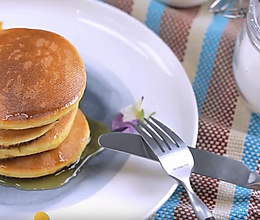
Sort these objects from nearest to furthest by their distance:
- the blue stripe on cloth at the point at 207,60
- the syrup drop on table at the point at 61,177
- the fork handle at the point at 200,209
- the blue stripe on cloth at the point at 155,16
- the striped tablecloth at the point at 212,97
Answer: the fork handle at the point at 200,209 < the syrup drop on table at the point at 61,177 < the striped tablecloth at the point at 212,97 < the blue stripe on cloth at the point at 207,60 < the blue stripe on cloth at the point at 155,16

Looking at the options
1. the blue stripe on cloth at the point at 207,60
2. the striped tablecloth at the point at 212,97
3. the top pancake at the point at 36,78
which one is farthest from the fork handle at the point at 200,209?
the blue stripe on cloth at the point at 207,60

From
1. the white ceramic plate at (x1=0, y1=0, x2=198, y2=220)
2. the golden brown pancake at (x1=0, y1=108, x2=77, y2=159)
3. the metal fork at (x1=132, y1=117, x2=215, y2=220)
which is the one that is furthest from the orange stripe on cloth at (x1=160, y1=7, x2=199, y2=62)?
the golden brown pancake at (x1=0, y1=108, x2=77, y2=159)

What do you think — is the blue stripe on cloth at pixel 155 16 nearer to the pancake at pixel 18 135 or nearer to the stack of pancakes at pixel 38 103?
the stack of pancakes at pixel 38 103

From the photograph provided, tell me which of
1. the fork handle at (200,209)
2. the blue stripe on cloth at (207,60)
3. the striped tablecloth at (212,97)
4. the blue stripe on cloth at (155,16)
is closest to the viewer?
the fork handle at (200,209)

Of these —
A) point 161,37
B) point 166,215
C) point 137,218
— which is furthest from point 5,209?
point 161,37

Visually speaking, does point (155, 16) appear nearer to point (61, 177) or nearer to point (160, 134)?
point (160, 134)

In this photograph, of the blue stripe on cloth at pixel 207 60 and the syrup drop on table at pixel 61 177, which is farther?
the blue stripe on cloth at pixel 207 60

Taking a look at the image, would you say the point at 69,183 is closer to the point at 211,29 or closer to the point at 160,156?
the point at 160,156
